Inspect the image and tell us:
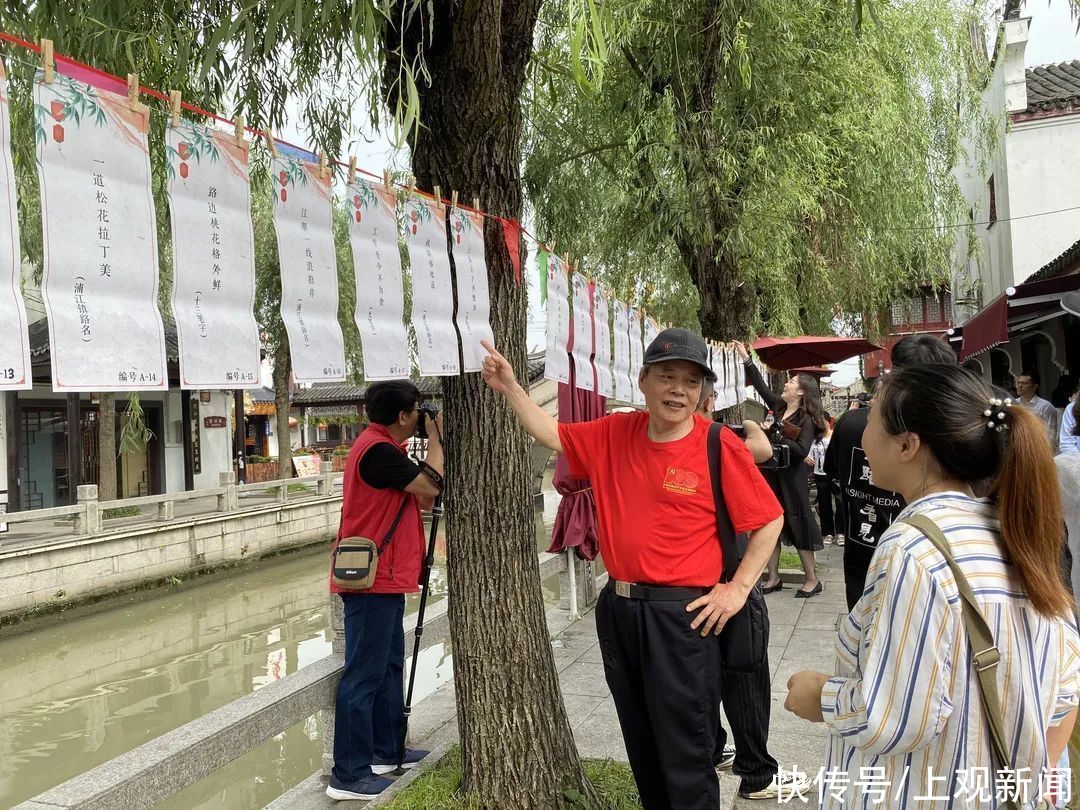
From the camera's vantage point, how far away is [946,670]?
4.75ft

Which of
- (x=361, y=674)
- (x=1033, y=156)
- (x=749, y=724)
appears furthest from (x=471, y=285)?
(x=1033, y=156)

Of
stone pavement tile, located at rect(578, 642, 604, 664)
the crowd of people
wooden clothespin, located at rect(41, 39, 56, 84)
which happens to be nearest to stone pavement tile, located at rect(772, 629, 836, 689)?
stone pavement tile, located at rect(578, 642, 604, 664)

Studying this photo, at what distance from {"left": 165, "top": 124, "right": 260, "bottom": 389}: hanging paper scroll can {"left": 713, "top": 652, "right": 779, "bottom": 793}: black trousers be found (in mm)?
2468

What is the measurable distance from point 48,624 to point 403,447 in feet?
32.6

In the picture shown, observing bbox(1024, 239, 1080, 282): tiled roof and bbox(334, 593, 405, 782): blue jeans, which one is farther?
bbox(1024, 239, 1080, 282): tiled roof

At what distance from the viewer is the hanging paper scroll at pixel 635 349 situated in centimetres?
527

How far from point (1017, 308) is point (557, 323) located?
19.9 feet

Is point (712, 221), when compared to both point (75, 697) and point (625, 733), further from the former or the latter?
Answer: point (75, 697)

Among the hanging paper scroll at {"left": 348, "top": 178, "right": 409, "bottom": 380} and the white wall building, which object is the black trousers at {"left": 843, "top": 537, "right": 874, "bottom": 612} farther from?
the white wall building

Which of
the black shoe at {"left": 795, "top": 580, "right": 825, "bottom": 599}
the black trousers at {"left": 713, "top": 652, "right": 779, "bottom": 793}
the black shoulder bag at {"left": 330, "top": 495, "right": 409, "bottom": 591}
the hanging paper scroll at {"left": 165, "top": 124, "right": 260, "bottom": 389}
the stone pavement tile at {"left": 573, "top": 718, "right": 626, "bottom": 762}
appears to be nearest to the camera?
the hanging paper scroll at {"left": 165, "top": 124, "right": 260, "bottom": 389}

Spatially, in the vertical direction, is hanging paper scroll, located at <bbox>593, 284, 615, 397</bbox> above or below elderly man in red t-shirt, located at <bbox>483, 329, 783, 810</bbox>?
above

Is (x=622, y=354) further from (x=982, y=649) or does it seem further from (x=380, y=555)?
(x=982, y=649)

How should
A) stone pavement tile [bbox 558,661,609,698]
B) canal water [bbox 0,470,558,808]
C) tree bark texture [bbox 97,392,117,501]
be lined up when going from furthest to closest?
tree bark texture [bbox 97,392,117,501]
canal water [bbox 0,470,558,808]
stone pavement tile [bbox 558,661,609,698]

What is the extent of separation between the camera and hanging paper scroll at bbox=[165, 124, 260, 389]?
6.28ft
